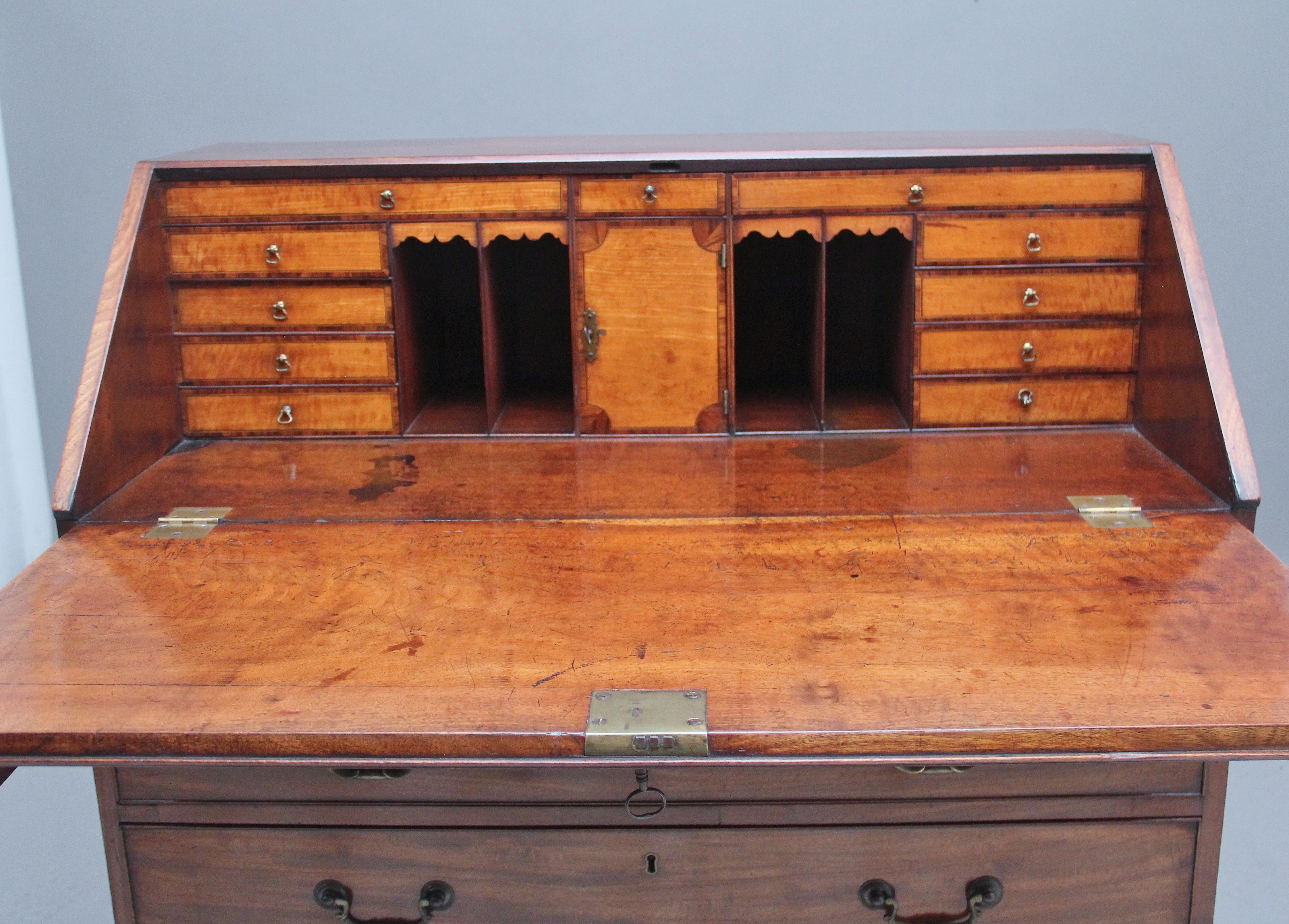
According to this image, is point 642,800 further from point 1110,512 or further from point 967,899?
point 1110,512

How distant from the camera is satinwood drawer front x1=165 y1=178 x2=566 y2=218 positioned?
2.10 meters

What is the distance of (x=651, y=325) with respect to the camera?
7.07 feet

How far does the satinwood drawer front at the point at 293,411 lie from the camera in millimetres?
2221

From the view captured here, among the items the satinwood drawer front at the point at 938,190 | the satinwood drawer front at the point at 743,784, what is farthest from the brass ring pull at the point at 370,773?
the satinwood drawer front at the point at 938,190

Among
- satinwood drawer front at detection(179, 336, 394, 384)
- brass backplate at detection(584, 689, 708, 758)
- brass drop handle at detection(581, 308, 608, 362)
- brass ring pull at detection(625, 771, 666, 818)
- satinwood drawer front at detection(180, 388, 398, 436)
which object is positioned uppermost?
brass drop handle at detection(581, 308, 608, 362)

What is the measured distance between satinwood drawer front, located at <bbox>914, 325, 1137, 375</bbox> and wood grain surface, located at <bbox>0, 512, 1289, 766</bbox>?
441 mm

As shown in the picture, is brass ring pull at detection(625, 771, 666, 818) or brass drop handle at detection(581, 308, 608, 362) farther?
brass drop handle at detection(581, 308, 608, 362)

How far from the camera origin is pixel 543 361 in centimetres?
254

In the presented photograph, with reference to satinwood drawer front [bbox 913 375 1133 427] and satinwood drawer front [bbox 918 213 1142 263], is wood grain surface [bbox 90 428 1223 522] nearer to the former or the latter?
satinwood drawer front [bbox 913 375 1133 427]

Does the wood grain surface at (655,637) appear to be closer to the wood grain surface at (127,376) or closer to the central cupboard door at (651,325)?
the wood grain surface at (127,376)

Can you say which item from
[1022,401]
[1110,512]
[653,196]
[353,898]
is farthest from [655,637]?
[1022,401]

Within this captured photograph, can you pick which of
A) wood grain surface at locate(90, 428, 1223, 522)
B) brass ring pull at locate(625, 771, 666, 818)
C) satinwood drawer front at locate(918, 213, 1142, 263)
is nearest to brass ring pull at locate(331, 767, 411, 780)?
brass ring pull at locate(625, 771, 666, 818)

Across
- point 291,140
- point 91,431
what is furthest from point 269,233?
point 291,140

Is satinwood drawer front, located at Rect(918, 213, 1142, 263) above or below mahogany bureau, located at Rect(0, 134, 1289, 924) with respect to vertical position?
above
